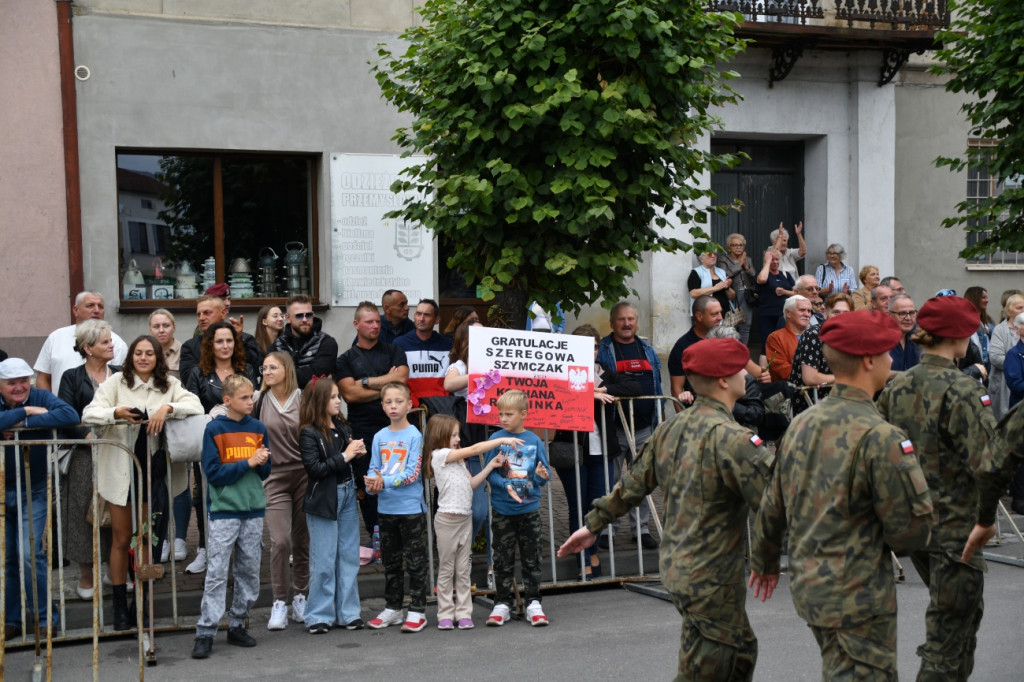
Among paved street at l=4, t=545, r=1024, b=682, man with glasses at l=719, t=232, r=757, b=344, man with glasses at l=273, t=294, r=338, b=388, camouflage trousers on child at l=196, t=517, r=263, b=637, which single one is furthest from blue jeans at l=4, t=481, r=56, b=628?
man with glasses at l=719, t=232, r=757, b=344

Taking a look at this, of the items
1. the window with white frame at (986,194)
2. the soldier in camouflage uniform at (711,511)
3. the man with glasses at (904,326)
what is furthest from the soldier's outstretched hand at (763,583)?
the window with white frame at (986,194)

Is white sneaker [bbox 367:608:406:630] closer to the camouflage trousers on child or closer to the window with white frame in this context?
the camouflage trousers on child

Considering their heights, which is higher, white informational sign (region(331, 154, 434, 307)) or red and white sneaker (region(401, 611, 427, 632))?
white informational sign (region(331, 154, 434, 307))

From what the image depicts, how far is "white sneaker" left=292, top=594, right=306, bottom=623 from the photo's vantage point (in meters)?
8.34

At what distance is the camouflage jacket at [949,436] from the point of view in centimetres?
598

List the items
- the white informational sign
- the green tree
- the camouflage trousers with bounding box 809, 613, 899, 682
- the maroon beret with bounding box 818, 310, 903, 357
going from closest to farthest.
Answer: the camouflage trousers with bounding box 809, 613, 899, 682 < the maroon beret with bounding box 818, 310, 903, 357 < the green tree < the white informational sign

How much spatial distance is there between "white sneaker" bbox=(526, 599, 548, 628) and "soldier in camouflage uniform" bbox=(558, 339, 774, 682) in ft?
9.53

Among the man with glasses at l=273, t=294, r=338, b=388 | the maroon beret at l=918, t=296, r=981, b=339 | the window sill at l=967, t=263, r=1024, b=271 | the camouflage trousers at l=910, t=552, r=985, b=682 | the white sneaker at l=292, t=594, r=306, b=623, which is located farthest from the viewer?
the window sill at l=967, t=263, r=1024, b=271

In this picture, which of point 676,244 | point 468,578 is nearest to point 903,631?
point 468,578

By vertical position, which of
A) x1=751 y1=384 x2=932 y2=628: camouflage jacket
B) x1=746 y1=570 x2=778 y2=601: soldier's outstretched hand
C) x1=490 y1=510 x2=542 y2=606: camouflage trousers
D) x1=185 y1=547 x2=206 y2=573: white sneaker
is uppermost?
x1=751 y1=384 x2=932 y2=628: camouflage jacket

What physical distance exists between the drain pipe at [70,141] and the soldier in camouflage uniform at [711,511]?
911cm

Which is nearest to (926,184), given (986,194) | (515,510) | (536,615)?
(986,194)

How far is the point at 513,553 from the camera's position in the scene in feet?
27.3

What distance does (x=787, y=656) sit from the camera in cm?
724
